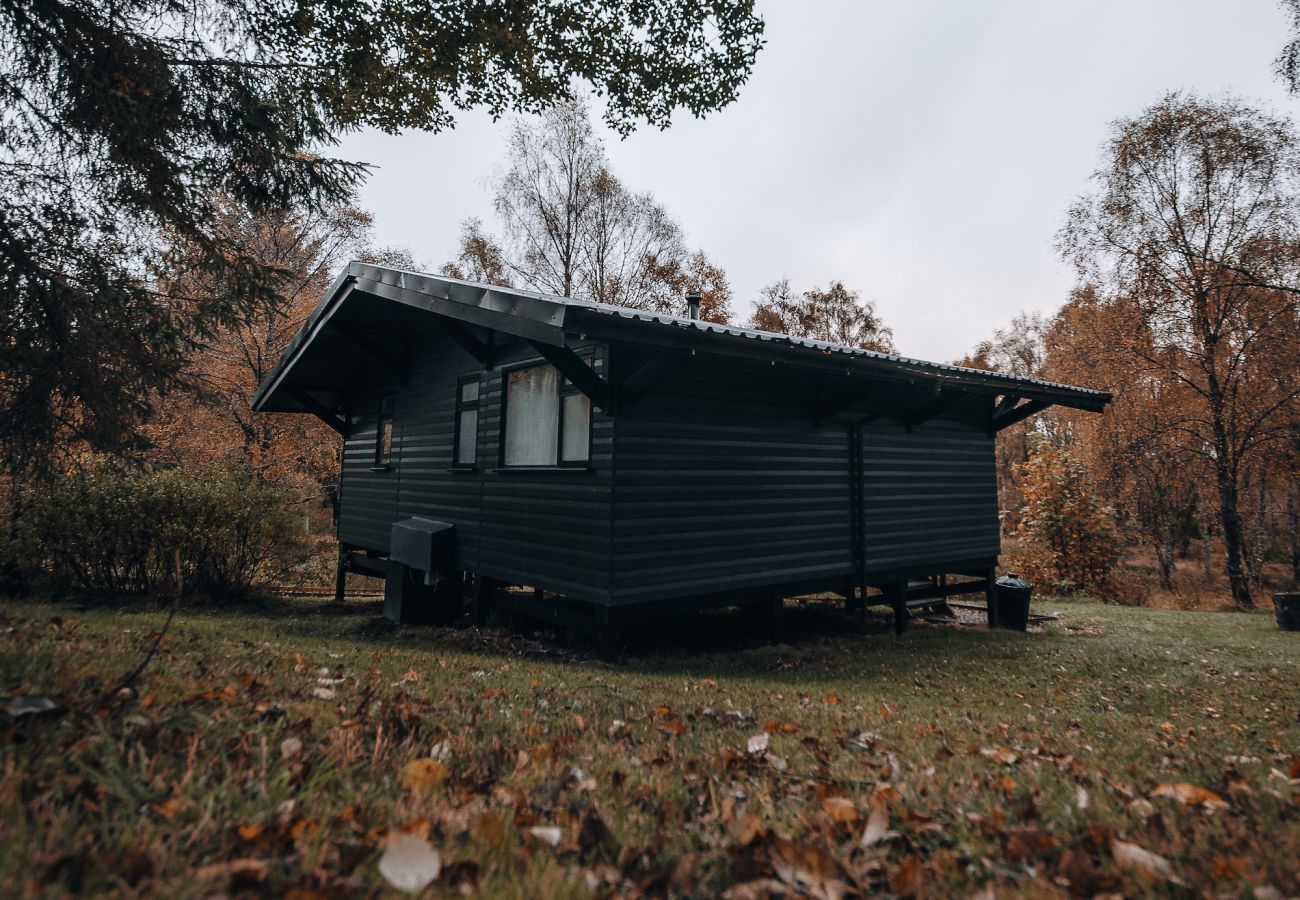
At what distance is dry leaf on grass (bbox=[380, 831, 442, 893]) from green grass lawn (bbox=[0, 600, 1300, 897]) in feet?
0.16

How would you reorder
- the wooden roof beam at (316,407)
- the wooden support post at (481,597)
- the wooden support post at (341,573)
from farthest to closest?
the wooden roof beam at (316,407)
the wooden support post at (341,573)
the wooden support post at (481,597)

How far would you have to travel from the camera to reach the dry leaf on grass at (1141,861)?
5.39 ft

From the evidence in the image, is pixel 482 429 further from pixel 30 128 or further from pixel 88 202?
pixel 30 128

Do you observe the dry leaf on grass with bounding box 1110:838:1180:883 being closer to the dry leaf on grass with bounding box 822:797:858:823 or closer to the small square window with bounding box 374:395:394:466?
the dry leaf on grass with bounding box 822:797:858:823

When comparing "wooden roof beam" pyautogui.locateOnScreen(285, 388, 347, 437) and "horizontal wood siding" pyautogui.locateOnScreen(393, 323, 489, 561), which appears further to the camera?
"wooden roof beam" pyautogui.locateOnScreen(285, 388, 347, 437)

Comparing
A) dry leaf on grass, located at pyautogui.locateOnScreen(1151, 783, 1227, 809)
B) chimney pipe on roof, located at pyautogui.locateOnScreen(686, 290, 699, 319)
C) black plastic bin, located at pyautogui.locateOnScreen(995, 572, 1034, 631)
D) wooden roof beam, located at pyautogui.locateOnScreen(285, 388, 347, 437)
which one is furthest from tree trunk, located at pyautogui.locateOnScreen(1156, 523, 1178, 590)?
wooden roof beam, located at pyautogui.locateOnScreen(285, 388, 347, 437)

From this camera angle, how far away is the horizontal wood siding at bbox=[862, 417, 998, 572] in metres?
9.66

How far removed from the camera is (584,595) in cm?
703

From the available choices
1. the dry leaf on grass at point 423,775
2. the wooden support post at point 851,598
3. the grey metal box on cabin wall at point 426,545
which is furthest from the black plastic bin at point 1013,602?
the dry leaf on grass at point 423,775

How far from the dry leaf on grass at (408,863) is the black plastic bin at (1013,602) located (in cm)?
1160

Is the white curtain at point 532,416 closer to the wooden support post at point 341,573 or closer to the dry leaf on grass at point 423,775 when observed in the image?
the dry leaf on grass at point 423,775

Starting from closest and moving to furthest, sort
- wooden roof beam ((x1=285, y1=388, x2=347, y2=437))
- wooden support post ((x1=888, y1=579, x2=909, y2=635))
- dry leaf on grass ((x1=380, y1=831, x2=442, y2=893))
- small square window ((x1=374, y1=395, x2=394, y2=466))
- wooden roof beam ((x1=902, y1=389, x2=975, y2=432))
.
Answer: dry leaf on grass ((x1=380, y1=831, x2=442, y2=893)) → wooden roof beam ((x1=902, y1=389, x2=975, y2=432)) → wooden support post ((x1=888, y1=579, x2=909, y2=635)) → small square window ((x1=374, y1=395, x2=394, y2=466)) → wooden roof beam ((x1=285, y1=388, x2=347, y2=437))

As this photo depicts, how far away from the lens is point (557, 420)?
771 cm

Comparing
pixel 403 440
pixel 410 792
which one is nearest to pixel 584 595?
pixel 410 792
